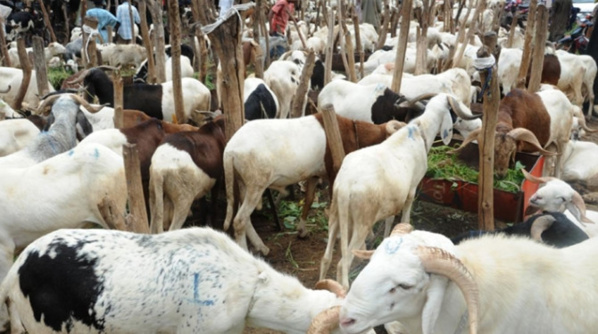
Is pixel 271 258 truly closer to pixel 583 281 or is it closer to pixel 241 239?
pixel 241 239

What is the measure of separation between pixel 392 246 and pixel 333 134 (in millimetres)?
3137

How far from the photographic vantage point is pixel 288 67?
10.6 m

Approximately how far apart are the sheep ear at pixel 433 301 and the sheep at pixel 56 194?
10.1 ft

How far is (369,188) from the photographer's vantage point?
499 cm

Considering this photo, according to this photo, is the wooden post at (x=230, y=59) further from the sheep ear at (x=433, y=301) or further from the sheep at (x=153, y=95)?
the sheep ear at (x=433, y=301)

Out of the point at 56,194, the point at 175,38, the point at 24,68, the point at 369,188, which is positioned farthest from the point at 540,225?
the point at 24,68

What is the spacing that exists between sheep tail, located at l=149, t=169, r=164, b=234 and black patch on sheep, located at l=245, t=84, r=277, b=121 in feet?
9.47

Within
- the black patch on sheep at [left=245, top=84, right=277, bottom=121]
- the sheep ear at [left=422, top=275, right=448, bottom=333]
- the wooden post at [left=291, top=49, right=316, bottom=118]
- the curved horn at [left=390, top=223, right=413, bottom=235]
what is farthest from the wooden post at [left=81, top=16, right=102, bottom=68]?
the sheep ear at [left=422, top=275, right=448, bottom=333]

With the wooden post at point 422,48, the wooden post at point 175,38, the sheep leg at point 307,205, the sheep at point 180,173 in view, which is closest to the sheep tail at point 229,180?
the sheep at point 180,173

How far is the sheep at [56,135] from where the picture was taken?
18.9ft

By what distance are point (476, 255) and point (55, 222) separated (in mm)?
3591

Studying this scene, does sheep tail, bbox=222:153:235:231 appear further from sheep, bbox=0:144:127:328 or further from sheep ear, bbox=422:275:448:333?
sheep ear, bbox=422:275:448:333

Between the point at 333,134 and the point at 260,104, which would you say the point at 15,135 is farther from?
the point at 333,134

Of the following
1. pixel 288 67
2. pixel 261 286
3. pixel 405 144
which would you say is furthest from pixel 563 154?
pixel 261 286
